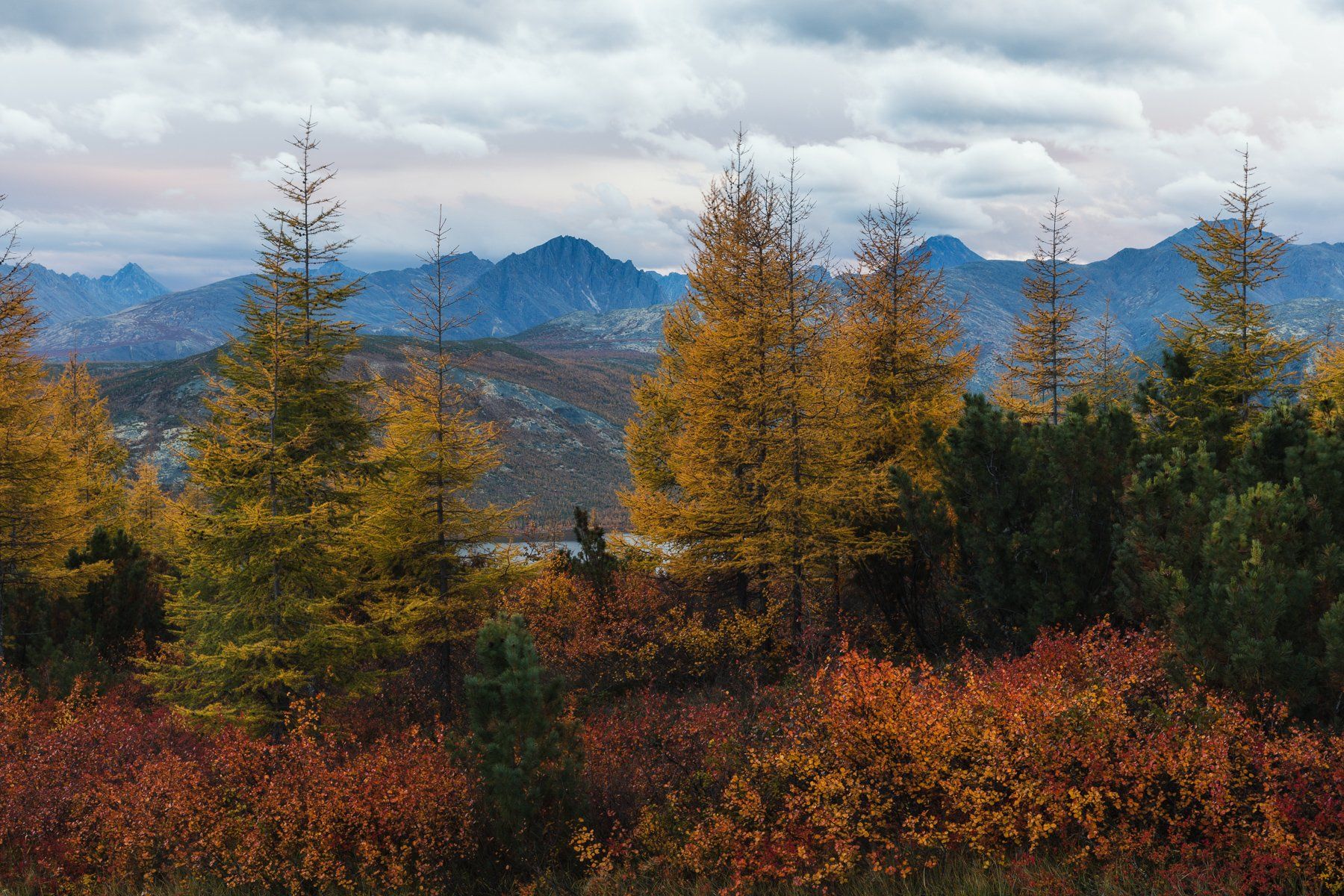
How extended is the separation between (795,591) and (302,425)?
1065 cm

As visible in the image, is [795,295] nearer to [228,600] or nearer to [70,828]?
[228,600]

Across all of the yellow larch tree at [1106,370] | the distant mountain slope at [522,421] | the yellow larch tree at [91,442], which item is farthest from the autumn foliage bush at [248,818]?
the distant mountain slope at [522,421]

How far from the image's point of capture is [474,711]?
28.9 ft

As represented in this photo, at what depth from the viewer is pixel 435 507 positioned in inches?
688

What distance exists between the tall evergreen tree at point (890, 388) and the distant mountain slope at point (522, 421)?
55.8m

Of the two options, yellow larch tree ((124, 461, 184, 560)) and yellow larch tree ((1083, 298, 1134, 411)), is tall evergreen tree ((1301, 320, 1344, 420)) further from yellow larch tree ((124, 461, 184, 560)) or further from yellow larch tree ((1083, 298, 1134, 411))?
yellow larch tree ((124, 461, 184, 560))

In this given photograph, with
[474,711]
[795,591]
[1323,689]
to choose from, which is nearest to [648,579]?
[795,591]

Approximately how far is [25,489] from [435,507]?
9994 millimetres

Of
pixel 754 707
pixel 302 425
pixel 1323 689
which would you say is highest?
pixel 302 425

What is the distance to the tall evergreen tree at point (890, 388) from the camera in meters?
16.4

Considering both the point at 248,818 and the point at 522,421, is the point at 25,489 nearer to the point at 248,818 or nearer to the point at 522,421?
the point at 248,818

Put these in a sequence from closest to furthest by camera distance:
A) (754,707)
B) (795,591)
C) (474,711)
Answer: (474,711) → (754,707) → (795,591)

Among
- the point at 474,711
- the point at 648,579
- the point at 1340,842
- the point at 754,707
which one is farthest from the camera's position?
the point at 648,579

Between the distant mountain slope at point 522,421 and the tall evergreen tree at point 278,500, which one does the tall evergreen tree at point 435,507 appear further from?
the distant mountain slope at point 522,421
